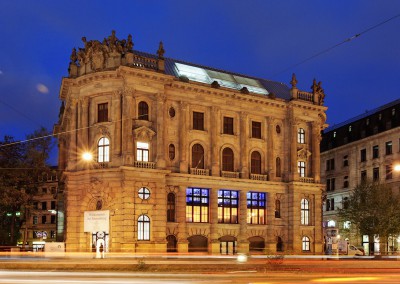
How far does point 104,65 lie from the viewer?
179ft

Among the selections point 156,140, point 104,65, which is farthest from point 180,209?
point 104,65

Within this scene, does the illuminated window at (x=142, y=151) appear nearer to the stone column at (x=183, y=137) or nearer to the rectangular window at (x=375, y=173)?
the stone column at (x=183, y=137)

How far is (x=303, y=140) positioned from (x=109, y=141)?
2341cm

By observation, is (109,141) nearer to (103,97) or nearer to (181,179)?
(103,97)

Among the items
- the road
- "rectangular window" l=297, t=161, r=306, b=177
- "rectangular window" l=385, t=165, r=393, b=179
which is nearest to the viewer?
the road

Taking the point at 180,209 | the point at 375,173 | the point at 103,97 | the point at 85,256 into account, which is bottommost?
the point at 85,256

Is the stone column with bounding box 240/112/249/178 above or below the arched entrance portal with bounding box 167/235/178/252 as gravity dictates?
above

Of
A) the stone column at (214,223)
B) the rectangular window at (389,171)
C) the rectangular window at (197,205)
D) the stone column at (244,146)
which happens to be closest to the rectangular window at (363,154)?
the rectangular window at (389,171)

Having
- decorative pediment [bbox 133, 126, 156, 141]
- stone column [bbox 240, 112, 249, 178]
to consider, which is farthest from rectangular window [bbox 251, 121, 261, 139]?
decorative pediment [bbox 133, 126, 156, 141]

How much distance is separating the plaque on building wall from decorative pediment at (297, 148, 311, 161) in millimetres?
29298

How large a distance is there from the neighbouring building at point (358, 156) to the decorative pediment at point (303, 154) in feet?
35.9

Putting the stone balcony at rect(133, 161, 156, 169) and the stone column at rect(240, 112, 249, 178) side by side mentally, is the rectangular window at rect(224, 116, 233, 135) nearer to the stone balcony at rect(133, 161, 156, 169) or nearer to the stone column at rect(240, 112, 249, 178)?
the stone column at rect(240, 112, 249, 178)

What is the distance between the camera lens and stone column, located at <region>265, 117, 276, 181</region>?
62531mm

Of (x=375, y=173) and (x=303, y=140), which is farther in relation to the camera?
(x=375, y=173)
